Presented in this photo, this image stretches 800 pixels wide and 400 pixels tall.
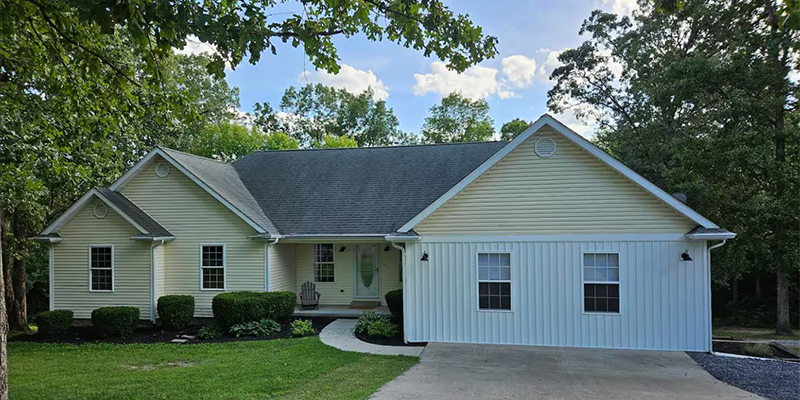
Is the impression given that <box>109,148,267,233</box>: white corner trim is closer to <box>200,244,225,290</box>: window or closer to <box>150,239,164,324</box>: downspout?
<box>200,244,225,290</box>: window

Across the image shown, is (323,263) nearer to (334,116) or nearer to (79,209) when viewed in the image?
(79,209)

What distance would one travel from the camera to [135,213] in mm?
14734

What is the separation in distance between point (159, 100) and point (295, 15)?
2917 millimetres

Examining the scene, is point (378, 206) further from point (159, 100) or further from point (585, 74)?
point (585, 74)

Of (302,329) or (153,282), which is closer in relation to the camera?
(302,329)

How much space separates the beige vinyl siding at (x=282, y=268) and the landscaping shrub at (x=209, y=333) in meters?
2.12

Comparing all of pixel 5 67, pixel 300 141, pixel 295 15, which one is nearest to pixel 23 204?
pixel 5 67

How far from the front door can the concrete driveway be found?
5658 millimetres

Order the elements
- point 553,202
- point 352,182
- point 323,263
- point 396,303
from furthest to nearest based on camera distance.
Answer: point 352,182 < point 323,263 < point 396,303 < point 553,202

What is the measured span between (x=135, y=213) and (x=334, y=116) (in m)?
30.5

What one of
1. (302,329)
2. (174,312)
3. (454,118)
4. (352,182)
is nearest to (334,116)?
(454,118)

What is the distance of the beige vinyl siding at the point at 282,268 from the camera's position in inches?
586

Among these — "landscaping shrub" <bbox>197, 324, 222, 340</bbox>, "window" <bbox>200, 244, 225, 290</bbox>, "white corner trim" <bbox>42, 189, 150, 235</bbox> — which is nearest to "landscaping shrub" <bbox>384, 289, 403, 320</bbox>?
"landscaping shrub" <bbox>197, 324, 222, 340</bbox>

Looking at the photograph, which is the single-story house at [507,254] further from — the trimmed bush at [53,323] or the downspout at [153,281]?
the trimmed bush at [53,323]
